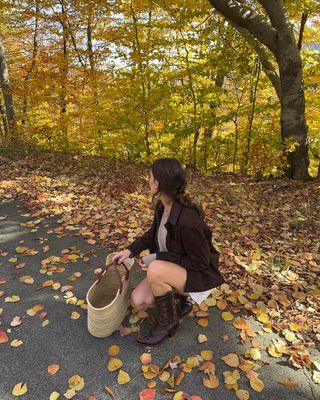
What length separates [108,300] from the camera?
10.1 feet

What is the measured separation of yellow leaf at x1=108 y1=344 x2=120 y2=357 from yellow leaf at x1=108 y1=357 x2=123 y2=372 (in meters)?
0.05

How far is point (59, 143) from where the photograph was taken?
1005cm

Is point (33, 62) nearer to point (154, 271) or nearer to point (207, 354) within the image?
point (154, 271)

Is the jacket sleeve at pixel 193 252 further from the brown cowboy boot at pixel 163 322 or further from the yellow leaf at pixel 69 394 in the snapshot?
the yellow leaf at pixel 69 394

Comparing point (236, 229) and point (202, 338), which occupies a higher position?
point (236, 229)

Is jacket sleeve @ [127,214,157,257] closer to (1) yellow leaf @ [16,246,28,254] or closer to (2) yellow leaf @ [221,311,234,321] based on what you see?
(2) yellow leaf @ [221,311,234,321]

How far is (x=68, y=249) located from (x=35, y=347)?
5.29 ft

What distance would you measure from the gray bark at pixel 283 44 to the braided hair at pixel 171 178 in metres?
4.48

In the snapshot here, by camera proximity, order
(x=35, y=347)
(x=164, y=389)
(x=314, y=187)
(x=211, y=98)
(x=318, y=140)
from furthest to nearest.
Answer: (x=318, y=140)
(x=211, y=98)
(x=314, y=187)
(x=35, y=347)
(x=164, y=389)

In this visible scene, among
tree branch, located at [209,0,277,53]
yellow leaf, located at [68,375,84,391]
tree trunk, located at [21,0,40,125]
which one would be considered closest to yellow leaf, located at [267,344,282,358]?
yellow leaf, located at [68,375,84,391]

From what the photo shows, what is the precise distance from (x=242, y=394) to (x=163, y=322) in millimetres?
776

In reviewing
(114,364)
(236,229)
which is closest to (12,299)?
(114,364)

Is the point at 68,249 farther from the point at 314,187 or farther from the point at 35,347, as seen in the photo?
the point at 314,187

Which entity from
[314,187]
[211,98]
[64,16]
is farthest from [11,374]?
[64,16]
